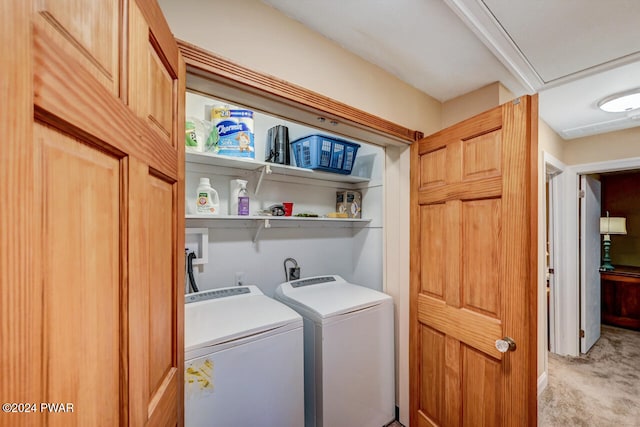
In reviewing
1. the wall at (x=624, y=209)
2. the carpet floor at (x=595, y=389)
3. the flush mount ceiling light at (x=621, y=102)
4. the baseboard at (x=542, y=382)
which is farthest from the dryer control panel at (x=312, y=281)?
the wall at (x=624, y=209)

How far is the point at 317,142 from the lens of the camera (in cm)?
198

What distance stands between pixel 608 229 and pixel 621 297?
94 cm

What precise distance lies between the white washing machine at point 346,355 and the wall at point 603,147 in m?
2.75

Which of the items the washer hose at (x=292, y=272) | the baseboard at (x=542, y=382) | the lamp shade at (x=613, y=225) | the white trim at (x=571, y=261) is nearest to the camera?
the washer hose at (x=292, y=272)

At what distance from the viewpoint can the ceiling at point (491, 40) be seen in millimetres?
1119

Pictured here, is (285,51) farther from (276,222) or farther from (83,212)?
(276,222)

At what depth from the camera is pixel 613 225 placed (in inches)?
147

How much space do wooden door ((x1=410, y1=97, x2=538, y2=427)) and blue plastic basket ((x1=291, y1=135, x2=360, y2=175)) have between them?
0.60 meters

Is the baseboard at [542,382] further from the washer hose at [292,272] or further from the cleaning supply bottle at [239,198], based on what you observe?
the cleaning supply bottle at [239,198]

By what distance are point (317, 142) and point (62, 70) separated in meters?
1.71

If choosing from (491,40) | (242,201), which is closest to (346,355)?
(242,201)

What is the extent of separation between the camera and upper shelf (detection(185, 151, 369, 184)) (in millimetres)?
1598

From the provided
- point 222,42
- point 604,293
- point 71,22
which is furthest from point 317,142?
point 604,293

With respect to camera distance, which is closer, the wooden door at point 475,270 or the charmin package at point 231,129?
the wooden door at point 475,270
